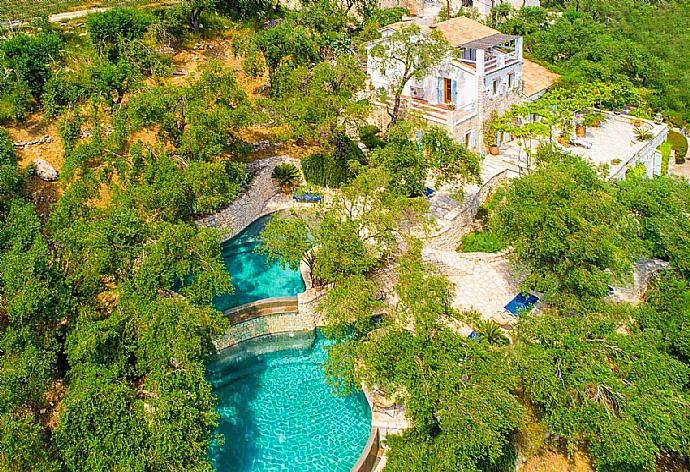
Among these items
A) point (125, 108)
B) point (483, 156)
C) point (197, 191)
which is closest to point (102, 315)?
point (197, 191)

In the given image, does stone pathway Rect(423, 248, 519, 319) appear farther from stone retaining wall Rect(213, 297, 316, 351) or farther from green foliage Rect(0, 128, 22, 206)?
green foliage Rect(0, 128, 22, 206)

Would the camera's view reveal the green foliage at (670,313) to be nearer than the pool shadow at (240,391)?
No

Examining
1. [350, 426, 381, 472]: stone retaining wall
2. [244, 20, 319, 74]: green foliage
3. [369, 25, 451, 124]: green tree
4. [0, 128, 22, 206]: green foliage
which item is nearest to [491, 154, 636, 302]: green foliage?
[350, 426, 381, 472]: stone retaining wall

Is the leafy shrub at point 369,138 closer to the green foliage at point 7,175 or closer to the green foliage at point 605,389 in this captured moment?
the green foliage at point 605,389

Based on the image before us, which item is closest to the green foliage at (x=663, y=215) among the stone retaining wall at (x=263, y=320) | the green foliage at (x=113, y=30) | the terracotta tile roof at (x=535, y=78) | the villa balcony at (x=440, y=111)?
the villa balcony at (x=440, y=111)

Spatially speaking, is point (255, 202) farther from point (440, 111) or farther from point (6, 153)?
point (440, 111)

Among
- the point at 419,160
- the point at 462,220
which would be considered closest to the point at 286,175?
the point at 419,160

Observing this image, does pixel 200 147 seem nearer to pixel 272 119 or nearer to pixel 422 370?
pixel 272 119
